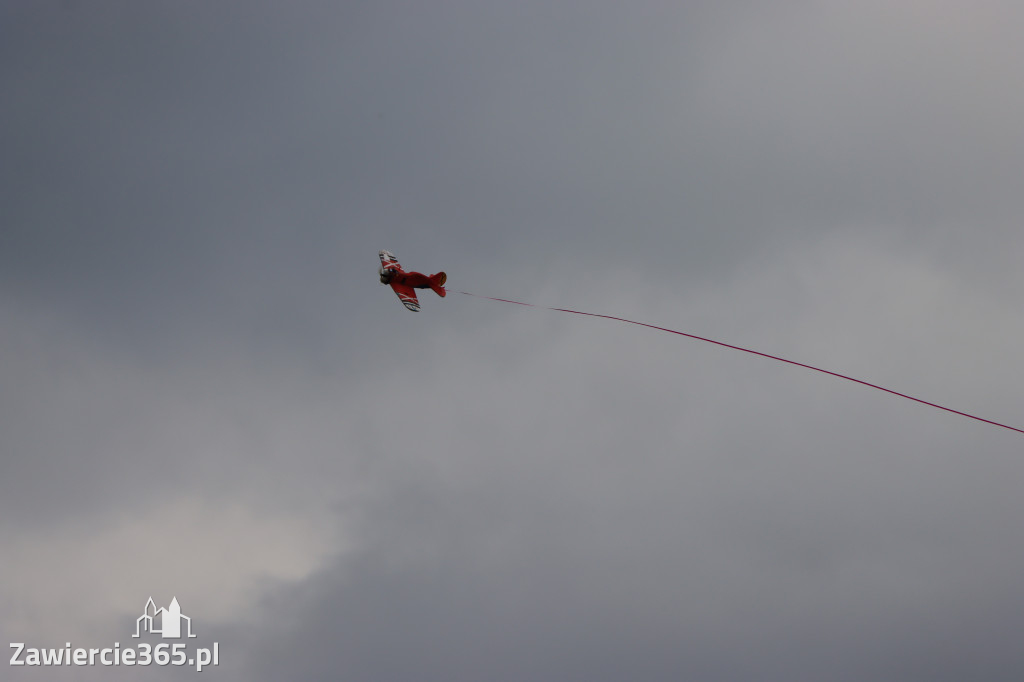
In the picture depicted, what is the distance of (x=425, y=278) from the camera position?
85375 millimetres

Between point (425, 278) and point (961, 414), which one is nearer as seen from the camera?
point (961, 414)

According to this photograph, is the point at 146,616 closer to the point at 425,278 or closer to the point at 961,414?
the point at 425,278

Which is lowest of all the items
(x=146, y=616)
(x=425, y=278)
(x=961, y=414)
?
(x=961, y=414)

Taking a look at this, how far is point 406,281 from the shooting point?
84188 millimetres

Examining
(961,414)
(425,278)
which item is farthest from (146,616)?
(961,414)

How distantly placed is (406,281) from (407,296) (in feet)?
7.76

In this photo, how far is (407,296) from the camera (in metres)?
82.4

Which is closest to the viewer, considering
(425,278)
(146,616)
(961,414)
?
(961,414)

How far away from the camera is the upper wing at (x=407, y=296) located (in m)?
81.4

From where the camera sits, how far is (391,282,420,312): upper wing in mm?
81438

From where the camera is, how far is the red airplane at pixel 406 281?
270 ft

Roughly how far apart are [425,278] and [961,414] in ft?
173

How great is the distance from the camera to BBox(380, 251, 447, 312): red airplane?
82.2 metres

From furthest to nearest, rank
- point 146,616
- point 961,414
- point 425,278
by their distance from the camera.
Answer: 1. point 146,616
2. point 425,278
3. point 961,414
